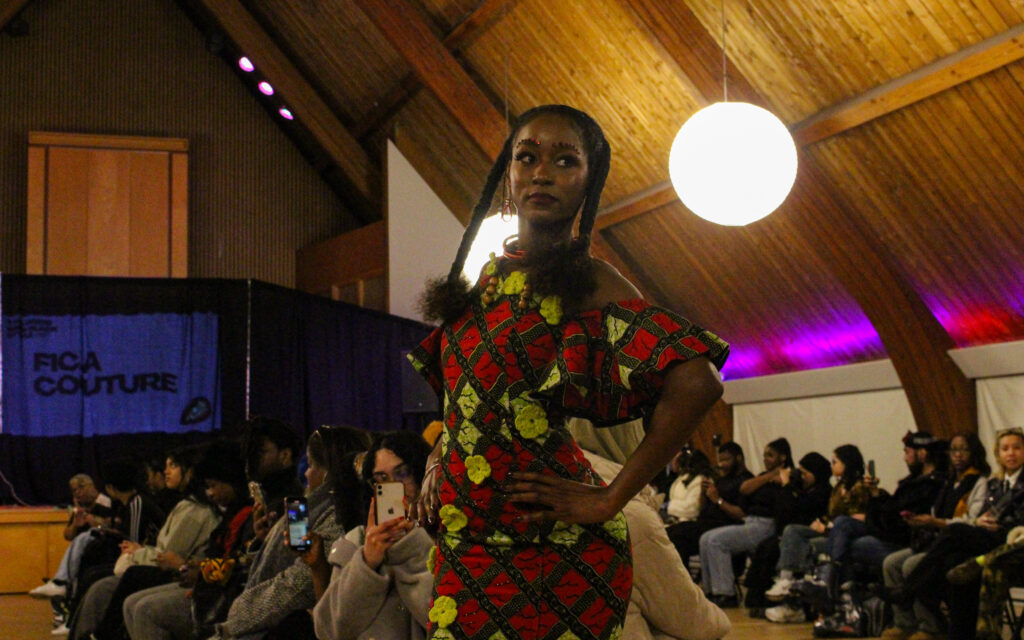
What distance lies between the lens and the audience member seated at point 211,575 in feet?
12.9

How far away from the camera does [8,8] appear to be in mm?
13102

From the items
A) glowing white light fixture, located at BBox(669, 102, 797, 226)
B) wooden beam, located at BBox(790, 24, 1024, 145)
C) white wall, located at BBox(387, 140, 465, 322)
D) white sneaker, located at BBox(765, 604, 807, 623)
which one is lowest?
white sneaker, located at BBox(765, 604, 807, 623)

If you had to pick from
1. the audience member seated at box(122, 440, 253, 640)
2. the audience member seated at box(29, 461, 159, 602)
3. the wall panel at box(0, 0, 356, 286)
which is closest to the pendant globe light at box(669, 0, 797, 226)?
the audience member seated at box(122, 440, 253, 640)

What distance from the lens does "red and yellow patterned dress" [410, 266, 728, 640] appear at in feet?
4.40

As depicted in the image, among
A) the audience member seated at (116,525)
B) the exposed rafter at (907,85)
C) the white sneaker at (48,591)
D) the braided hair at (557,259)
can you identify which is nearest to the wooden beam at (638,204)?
the exposed rafter at (907,85)

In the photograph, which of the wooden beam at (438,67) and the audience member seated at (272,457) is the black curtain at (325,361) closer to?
the wooden beam at (438,67)

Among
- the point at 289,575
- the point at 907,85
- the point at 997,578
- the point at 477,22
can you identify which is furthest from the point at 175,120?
the point at 289,575

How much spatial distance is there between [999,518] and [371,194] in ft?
32.7

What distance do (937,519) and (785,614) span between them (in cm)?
→ 131

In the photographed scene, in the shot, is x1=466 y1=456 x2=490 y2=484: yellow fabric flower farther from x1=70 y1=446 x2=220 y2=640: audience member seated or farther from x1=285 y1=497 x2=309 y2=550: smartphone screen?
x1=70 y1=446 x2=220 y2=640: audience member seated

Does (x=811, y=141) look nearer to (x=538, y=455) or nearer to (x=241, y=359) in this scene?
(x=241, y=359)

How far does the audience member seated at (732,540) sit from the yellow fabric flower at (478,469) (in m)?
→ 6.29

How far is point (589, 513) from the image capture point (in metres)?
1.33

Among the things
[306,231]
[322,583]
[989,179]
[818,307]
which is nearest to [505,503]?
[322,583]
